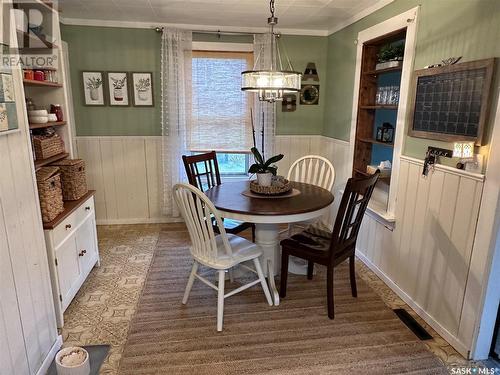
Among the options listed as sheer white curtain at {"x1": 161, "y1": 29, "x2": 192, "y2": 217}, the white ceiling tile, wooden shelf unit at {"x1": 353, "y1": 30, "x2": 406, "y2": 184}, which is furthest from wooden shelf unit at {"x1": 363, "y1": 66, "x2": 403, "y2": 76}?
sheer white curtain at {"x1": 161, "y1": 29, "x2": 192, "y2": 217}

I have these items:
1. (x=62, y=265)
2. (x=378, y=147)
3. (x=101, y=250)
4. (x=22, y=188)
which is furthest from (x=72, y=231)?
(x=378, y=147)

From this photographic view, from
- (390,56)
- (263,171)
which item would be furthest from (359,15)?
(263,171)

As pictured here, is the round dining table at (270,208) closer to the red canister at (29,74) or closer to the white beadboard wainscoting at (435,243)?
the white beadboard wainscoting at (435,243)

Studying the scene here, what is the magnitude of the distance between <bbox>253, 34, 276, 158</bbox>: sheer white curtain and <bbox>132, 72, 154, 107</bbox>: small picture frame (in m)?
1.21

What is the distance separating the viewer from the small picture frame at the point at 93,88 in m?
3.71

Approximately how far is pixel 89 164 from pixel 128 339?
2.47 meters

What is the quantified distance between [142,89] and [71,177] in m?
1.64

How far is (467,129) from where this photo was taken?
190 centimetres

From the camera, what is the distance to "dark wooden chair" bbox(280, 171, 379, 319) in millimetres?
2051

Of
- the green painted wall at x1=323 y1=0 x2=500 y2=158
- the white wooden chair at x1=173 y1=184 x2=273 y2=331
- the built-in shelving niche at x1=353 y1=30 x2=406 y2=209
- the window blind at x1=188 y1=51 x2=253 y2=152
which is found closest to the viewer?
the green painted wall at x1=323 y1=0 x2=500 y2=158

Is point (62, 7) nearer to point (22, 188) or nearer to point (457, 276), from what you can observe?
point (22, 188)

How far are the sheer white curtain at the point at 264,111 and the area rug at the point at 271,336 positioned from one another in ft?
6.14

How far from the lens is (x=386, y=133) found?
2.92 m

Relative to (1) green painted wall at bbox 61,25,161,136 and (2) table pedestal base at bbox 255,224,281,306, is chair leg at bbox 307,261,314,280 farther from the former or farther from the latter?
(1) green painted wall at bbox 61,25,161,136
